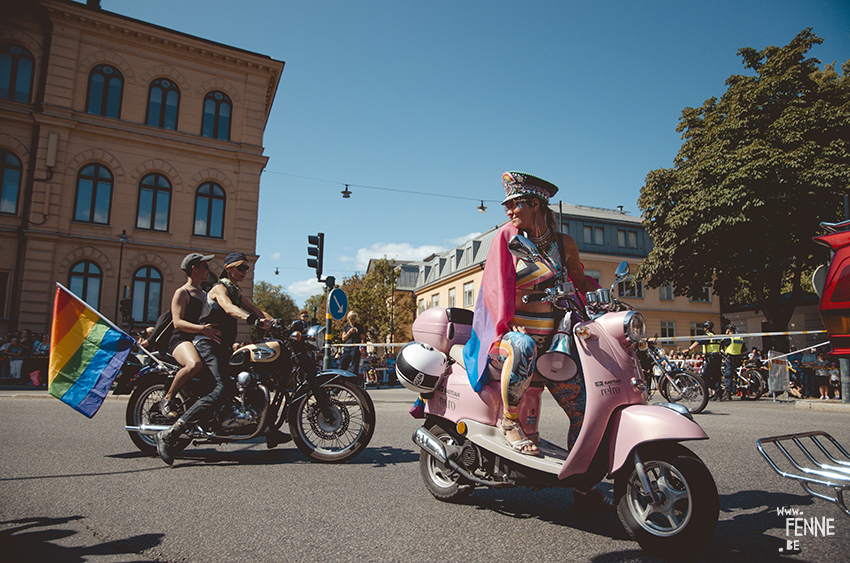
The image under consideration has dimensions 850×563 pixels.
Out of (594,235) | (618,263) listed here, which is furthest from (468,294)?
(618,263)

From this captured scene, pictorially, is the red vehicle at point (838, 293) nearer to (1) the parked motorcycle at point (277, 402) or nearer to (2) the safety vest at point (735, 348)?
(1) the parked motorcycle at point (277, 402)

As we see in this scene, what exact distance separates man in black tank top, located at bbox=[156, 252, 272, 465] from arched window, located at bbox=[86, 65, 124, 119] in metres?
24.1

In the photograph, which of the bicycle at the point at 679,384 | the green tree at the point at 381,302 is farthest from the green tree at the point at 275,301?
the bicycle at the point at 679,384

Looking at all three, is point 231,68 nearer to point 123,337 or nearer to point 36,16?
point 36,16

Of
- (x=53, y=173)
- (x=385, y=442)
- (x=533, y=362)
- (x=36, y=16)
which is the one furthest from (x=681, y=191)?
(x=36, y=16)

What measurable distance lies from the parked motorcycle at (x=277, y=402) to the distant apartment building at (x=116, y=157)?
2005cm

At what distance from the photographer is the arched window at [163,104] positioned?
83.0 feet

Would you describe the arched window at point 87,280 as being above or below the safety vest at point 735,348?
above

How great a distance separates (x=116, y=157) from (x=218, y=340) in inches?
931

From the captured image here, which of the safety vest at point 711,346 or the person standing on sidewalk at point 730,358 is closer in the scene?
the safety vest at point 711,346

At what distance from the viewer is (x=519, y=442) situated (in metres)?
3.00

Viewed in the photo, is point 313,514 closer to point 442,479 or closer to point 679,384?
point 442,479

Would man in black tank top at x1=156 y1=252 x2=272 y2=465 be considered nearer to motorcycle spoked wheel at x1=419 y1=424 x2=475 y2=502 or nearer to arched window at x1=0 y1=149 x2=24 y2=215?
motorcycle spoked wheel at x1=419 y1=424 x2=475 y2=502

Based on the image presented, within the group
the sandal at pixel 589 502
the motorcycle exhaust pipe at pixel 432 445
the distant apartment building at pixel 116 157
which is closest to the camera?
the sandal at pixel 589 502
